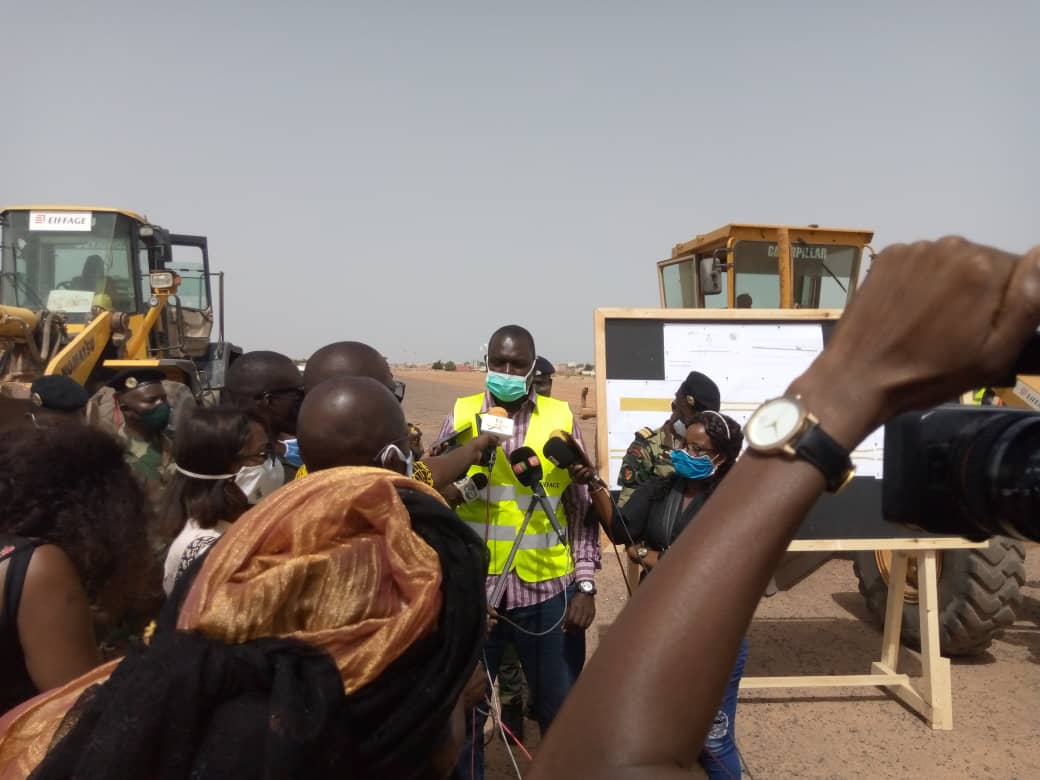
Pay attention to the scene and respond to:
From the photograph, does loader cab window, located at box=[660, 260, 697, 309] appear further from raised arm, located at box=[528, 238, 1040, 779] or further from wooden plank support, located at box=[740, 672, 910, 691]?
raised arm, located at box=[528, 238, 1040, 779]

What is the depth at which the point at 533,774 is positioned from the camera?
0.87 metres

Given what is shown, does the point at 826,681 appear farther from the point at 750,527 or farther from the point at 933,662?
the point at 750,527

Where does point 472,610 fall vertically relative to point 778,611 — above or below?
above

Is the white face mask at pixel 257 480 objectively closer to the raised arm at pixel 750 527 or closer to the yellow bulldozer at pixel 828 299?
the raised arm at pixel 750 527

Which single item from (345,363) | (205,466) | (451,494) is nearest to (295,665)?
(205,466)

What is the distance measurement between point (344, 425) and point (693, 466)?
192 centimetres

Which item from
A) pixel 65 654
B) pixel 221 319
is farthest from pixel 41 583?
pixel 221 319

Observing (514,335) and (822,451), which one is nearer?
(822,451)

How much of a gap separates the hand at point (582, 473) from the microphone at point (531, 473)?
0.51ft

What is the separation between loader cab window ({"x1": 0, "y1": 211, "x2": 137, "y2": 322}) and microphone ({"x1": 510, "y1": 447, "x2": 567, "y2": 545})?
27.4 ft

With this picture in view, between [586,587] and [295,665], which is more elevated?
[295,665]

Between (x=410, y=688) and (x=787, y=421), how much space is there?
807 mm

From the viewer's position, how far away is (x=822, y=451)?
2.60 feet

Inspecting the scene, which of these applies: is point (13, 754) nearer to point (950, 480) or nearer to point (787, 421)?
point (787, 421)
